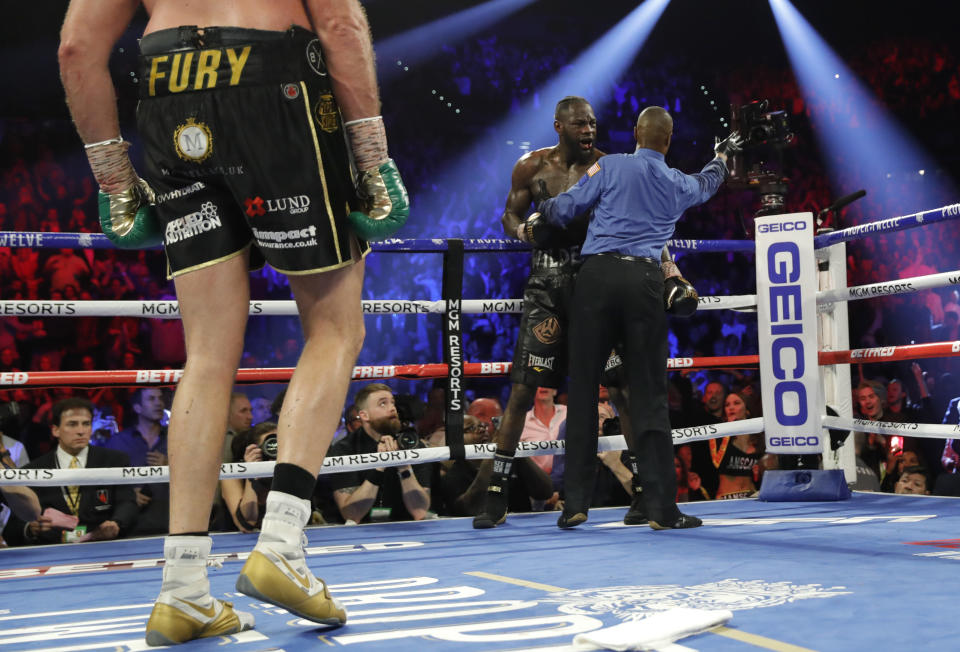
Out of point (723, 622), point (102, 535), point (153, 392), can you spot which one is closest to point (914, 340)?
point (153, 392)

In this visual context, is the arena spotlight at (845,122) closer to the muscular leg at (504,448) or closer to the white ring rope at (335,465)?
the white ring rope at (335,465)

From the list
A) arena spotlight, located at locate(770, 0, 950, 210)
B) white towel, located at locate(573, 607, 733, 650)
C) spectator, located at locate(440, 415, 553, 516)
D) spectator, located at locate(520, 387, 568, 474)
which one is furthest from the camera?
arena spotlight, located at locate(770, 0, 950, 210)

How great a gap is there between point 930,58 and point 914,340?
2.31 m

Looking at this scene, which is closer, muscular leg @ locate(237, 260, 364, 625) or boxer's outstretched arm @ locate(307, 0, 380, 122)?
muscular leg @ locate(237, 260, 364, 625)

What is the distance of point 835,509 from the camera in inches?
91.3

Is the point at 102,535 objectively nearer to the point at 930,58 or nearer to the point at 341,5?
the point at 341,5

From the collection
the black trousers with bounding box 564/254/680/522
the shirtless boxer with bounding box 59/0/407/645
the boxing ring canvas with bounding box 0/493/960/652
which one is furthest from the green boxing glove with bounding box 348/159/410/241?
the black trousers with bounding box 564/254/680/522

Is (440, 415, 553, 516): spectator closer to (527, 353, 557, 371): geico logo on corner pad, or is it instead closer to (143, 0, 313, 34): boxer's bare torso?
(527, 353, 557, 371): geico logo on corner pad

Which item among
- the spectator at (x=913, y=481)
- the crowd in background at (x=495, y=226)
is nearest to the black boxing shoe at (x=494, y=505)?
the spectator at (x=913, y=481)

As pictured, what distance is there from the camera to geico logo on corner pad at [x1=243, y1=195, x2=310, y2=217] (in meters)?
1.16

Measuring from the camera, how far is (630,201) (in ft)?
7.28

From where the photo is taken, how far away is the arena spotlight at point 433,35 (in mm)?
6613

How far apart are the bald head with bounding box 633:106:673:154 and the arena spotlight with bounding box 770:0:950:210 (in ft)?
17.9

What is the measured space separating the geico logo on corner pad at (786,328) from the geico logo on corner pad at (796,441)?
0.04 metres
